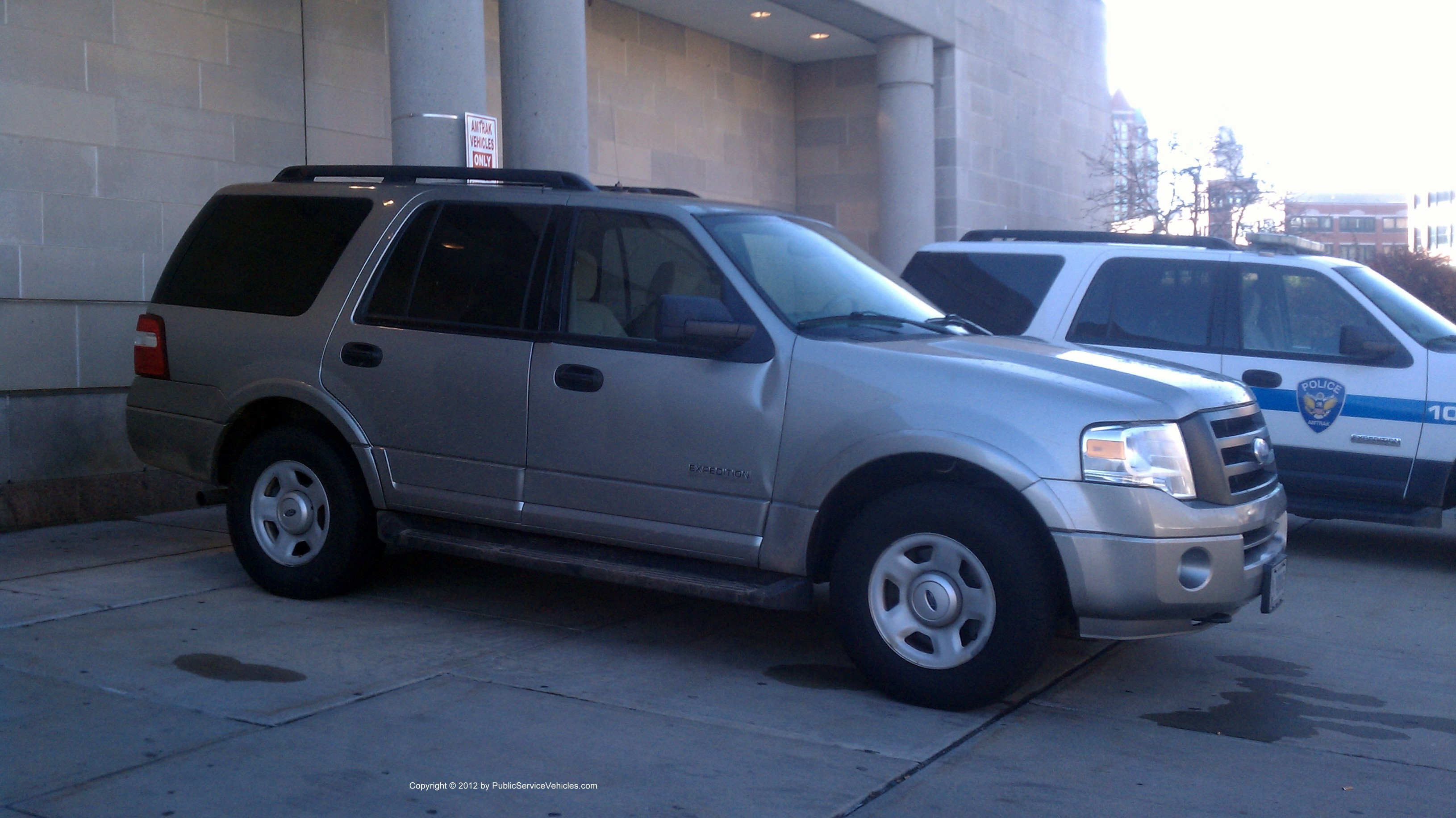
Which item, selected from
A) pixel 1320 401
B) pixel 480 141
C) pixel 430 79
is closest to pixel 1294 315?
pixel 1320 401

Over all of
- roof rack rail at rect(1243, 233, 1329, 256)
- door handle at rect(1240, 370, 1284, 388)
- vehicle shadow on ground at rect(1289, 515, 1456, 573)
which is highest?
roof rack rail at rect(1243, 233, 1329, 256)

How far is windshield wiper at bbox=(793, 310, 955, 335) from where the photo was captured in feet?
17.4

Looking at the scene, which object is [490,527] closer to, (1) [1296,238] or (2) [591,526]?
(2) [591,526]

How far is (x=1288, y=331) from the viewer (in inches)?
316

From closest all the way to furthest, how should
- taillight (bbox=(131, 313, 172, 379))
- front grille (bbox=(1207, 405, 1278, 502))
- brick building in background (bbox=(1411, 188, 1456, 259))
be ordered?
front grille (bbox=(1207, 405, 1278, 502)), taillight (bbox=(131, 313, 172, 379)), brick building in background (bbox=(1411, 188, 1456, 259))

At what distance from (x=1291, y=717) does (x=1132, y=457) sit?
1254 mm

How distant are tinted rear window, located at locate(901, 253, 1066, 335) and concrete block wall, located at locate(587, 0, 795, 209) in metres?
5.52

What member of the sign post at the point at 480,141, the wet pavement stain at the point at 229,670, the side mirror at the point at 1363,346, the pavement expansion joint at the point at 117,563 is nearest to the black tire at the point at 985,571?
the wet pavement stain at the point at 229,670

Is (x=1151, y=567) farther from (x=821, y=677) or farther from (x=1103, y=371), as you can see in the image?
(x=821, y=677)

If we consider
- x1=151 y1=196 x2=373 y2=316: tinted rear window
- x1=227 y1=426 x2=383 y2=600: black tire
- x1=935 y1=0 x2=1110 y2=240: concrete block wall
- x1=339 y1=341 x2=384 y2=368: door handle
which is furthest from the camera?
x1=935 y1=0 x2=1110 y2=240: concrete block wall

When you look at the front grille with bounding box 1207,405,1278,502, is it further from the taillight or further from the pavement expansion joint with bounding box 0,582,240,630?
the taillight

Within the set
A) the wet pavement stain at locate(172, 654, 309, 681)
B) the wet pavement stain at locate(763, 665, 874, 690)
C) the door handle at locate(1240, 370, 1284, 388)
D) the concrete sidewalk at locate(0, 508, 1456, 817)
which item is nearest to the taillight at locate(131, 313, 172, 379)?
the concrete sidewalk at locate(0, 508, 1456, 817)

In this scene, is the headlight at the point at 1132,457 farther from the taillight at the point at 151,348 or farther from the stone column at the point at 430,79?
the stone column at the point at 430,79

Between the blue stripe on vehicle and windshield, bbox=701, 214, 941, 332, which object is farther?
the blue stripe on vehicle
